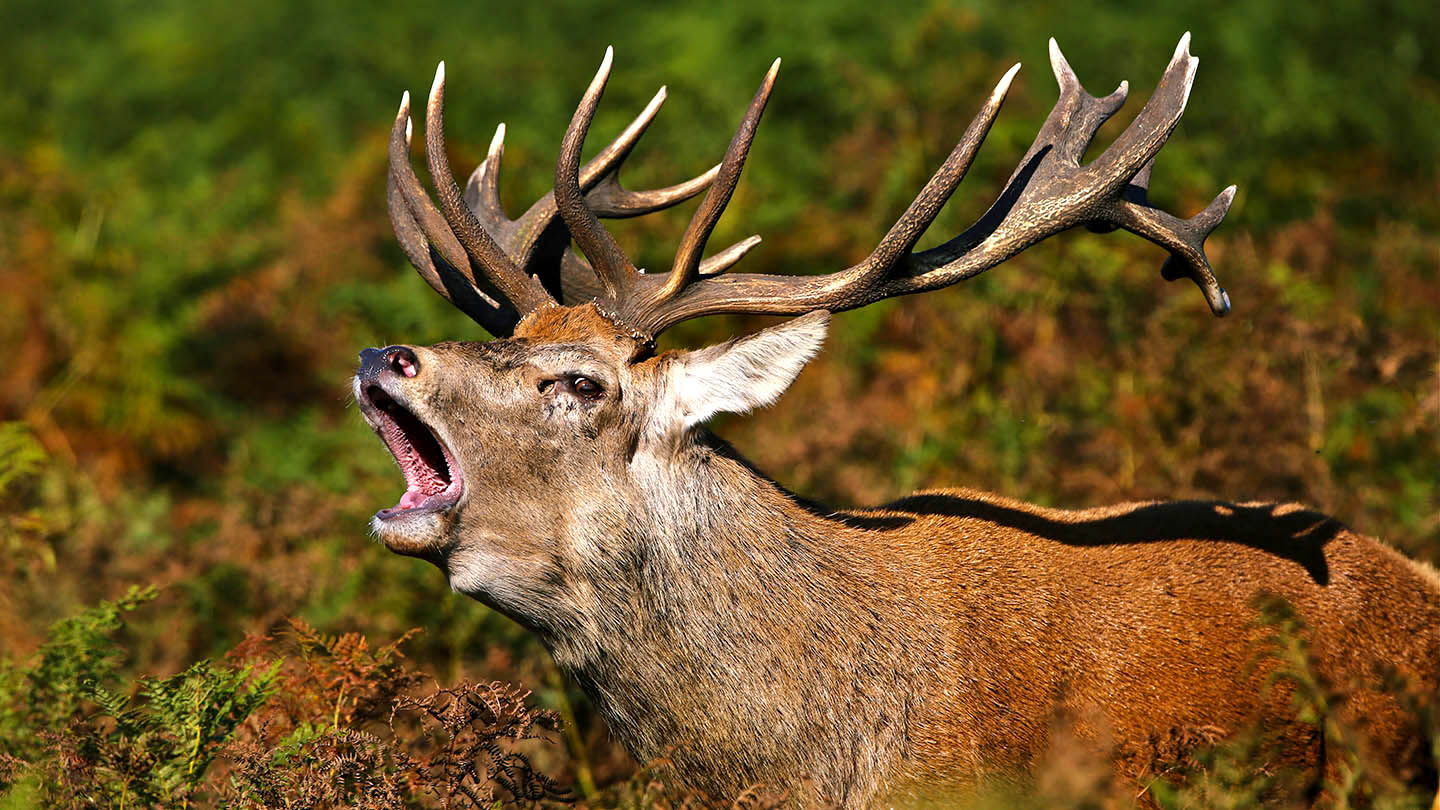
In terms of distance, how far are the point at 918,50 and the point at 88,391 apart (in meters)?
6.65

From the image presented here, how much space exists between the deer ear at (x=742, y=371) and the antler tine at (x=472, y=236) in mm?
735

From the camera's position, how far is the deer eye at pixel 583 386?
4.90 m

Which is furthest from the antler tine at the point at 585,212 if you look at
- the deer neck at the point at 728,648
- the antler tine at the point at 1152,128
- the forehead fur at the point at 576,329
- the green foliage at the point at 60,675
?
the green foliage at the point at 60,675

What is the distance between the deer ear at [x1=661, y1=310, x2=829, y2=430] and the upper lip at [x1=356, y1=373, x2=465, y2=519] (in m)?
0.76

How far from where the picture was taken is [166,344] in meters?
10.1

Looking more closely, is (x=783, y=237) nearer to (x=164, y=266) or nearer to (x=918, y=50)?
(x=918, y=50)

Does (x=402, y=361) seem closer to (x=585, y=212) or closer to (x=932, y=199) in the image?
(x=585, y=212)

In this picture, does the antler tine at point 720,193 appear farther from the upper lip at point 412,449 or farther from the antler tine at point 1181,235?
the antler tine at point 1181,235

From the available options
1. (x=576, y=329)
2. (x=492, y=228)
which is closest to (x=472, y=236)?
(x=576, y=329)

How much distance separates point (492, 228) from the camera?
20.1ft

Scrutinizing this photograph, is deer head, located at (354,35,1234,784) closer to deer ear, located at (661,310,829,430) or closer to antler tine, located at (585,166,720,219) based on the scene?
deer ear, located at (661,310,829,430)

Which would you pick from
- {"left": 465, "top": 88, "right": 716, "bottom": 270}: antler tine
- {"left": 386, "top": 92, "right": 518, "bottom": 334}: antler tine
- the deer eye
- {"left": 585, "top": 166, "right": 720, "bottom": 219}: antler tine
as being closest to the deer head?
the deer eye

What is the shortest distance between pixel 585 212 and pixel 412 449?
1.06 metres

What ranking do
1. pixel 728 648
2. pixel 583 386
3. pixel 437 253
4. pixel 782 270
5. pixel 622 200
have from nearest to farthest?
pixel 728 648 → pixel 583 386 → pixel 437 253 → pixel 622 200 → pixel 782 270
